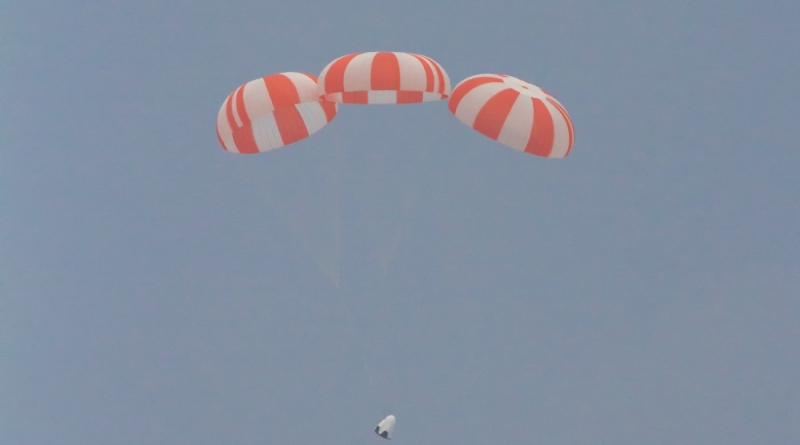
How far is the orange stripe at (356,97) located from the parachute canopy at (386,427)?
6221mm

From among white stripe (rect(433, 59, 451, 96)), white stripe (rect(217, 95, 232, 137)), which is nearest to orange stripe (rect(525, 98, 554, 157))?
white stripe (rect(433, 59, 451, 96))

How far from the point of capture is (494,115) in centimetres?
1895

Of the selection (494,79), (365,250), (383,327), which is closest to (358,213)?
(365,250)

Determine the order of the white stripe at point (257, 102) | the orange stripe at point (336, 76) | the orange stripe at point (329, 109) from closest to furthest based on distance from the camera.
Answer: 1. the orange stripe at point (336, 76)
2. the white stripe at point (257, 102)
3. the orange stripe at point (329, 109)

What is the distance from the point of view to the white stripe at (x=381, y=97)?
1931 centimetres

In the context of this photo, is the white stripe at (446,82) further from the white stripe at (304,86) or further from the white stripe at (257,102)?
the white stripe at (257,102)

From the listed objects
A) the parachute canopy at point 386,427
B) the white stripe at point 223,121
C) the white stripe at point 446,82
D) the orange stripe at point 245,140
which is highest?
the white stripe at point 446,82

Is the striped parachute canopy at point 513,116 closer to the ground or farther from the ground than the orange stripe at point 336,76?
closer to the ground

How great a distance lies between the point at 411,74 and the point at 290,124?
8.76 feet

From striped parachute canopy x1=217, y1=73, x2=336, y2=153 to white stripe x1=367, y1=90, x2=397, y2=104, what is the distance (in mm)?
1528

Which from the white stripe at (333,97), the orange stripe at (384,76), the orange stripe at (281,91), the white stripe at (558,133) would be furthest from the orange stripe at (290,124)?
the white stripe at (558,133)

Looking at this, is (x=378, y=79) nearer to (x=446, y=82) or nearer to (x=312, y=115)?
(x=446, y=82)

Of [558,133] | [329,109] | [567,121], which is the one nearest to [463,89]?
[558,133]

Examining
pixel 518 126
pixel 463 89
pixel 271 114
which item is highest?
pixel 463 89
